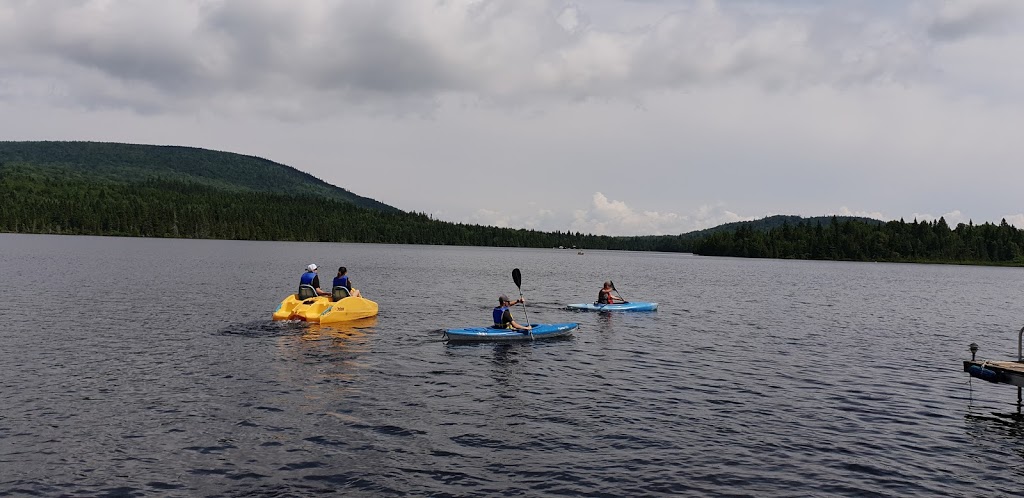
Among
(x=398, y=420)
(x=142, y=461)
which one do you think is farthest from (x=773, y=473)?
(x=142, y=461)

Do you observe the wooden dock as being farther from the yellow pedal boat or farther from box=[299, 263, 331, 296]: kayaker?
box=[299, 263, 331, 296]: kayaker

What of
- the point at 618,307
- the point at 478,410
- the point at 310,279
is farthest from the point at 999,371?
the point at 310,279

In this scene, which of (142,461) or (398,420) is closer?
(142,461)

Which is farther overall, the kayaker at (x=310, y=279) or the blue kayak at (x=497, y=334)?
the kayaker at (x=310, y=279)

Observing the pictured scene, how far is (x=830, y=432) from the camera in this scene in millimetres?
18484

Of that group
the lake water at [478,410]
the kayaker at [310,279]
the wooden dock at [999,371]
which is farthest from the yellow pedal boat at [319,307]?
the wooden dock at [999,371]

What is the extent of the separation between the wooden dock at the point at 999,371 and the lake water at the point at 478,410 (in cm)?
115

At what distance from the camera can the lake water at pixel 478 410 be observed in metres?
14.2

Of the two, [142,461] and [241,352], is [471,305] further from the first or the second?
[142,461]

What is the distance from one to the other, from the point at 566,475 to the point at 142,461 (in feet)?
30.5

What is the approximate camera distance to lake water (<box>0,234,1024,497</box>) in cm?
1422

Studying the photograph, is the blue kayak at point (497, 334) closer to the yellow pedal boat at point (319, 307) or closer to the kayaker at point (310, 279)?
the yellow pedal boat at point (319, 307)

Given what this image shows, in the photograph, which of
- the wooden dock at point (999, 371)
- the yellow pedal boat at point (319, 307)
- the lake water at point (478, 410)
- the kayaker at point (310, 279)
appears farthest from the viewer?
the kayaker at point (310, 279)

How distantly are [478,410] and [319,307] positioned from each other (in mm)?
18777
